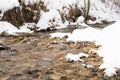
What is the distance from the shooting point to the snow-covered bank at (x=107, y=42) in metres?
5.84

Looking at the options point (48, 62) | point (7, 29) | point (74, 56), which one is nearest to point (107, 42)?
point (74, 56)

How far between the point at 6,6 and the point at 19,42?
3661 millimetres

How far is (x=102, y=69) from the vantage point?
5816mm

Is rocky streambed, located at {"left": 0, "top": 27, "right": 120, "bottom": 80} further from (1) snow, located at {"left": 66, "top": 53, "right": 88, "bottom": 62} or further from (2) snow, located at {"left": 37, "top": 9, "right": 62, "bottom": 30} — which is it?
(2) snow, located at {"left": 37, "top": 9, "right": 62, "bottom": 30}

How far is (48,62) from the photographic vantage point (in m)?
6.60

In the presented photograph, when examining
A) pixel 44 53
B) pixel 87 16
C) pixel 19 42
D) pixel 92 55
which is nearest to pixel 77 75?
pixel 92 55

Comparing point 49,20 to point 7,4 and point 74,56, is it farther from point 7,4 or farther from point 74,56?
point 74,56

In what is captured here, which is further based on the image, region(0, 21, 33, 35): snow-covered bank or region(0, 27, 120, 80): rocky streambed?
region(0, 21, 33, 35): snow-covered bank

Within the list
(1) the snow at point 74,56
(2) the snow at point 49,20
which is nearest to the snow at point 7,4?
(2) the snow at point 49,20

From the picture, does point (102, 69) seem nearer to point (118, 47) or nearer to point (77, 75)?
point (77, 75)

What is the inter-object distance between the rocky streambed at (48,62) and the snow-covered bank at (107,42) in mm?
135

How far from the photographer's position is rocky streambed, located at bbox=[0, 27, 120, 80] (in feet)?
18.4

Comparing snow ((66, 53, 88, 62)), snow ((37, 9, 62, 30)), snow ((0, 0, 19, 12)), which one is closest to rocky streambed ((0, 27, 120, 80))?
snow ((66, 53, 88, 62))

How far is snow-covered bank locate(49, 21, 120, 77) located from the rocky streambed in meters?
0.13
